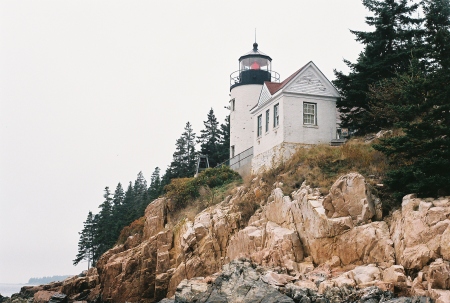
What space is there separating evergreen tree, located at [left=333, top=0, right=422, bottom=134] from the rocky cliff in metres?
7.05

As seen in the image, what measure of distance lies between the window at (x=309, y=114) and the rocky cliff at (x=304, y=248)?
479 cm

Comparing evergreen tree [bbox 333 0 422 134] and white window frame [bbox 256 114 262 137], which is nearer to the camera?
evergreen tree [bbox 333 0 422 134]

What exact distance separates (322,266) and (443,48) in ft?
30.7

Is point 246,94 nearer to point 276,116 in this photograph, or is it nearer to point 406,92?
point 276,116

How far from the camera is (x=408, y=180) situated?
1731 cm

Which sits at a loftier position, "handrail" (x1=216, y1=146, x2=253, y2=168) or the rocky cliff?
"handrail" (x1=216, y1=146, x2=253, y2=168)

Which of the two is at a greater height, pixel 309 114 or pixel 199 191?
pixel 309 114

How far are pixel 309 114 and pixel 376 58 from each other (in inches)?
205

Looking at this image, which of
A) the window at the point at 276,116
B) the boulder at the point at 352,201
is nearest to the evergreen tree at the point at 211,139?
the window at the point at 276,116

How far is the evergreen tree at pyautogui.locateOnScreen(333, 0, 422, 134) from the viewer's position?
27.2 meters

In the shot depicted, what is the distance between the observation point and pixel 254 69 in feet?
124

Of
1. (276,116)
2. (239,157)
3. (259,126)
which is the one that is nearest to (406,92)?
(276,116)

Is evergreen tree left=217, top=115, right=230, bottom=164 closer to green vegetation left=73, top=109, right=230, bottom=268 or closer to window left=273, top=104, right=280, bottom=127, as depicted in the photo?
green vegetation left=73, top=109, right=230, bottom=268

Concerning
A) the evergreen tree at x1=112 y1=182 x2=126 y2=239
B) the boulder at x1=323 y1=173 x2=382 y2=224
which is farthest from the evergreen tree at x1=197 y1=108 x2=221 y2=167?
the boulder at x1=323 y1=173 x2=382 y2=224
